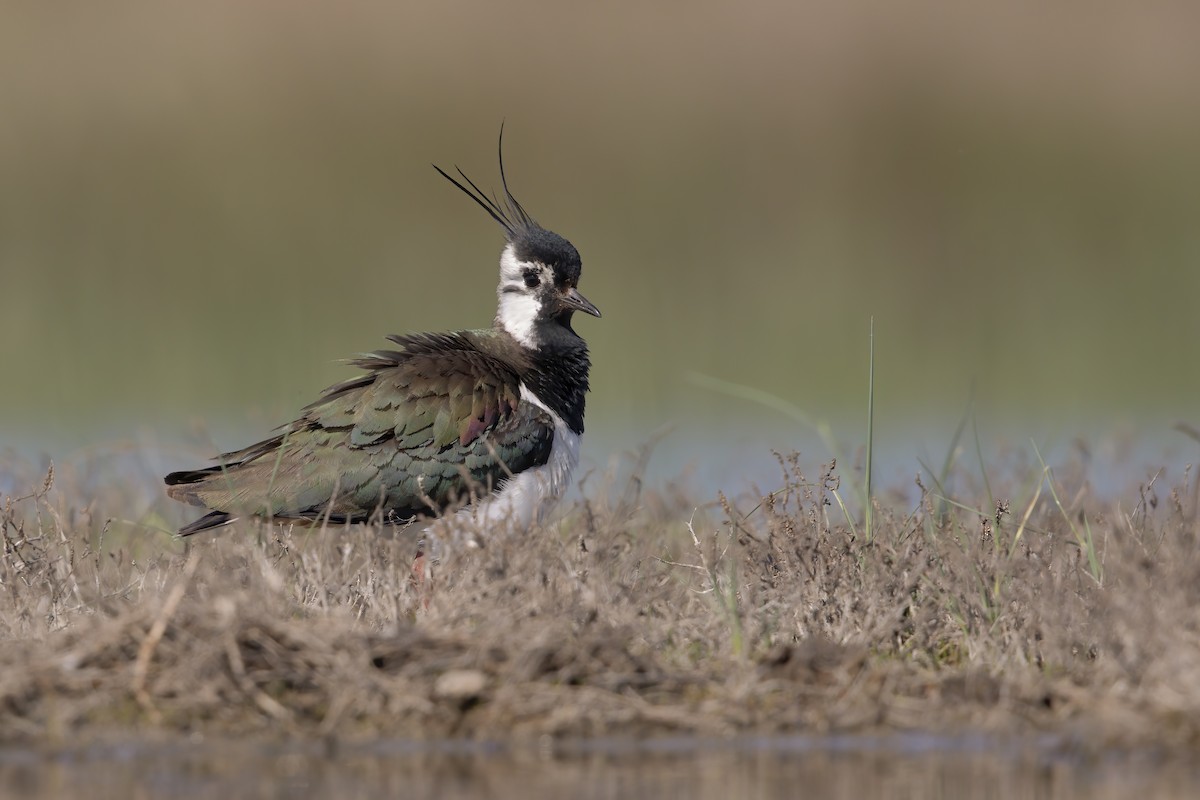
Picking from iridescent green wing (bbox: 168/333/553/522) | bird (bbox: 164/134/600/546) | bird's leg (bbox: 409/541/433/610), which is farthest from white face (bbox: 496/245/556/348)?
bird's leg (bbox: 409/541/433/610)

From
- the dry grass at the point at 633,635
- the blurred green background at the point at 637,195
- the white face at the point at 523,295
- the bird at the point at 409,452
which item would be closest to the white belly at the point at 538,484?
the bird at the point at 409,452

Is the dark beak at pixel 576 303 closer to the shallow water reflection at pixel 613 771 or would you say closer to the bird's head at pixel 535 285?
the bird's head at pixel 535 285

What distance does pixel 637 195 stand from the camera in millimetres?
15891

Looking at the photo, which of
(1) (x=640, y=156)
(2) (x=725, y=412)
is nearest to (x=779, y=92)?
(1) (x=640, y=156)

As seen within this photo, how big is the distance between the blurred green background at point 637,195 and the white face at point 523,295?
14.2 feet

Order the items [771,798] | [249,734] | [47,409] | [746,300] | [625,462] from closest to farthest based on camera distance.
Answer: [771,798], [249,734], [625,462], [47,409], [746,300]

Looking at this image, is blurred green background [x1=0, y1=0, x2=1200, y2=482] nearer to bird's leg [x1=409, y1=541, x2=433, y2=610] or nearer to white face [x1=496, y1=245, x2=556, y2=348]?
white face [x1=496, y1=245, x2=556, y2=348]

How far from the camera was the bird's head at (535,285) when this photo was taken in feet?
26.9

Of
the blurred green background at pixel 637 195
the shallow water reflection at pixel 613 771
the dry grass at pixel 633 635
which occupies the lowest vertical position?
the shallow water reflection at pixel 613 771

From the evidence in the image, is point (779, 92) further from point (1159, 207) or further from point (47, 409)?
point (47, 409)

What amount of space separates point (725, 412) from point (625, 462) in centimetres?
277

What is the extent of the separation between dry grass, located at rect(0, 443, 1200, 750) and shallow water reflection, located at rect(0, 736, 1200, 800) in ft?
0.35

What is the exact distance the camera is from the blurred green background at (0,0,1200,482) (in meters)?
13.8

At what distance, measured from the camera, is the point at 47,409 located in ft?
42.5
